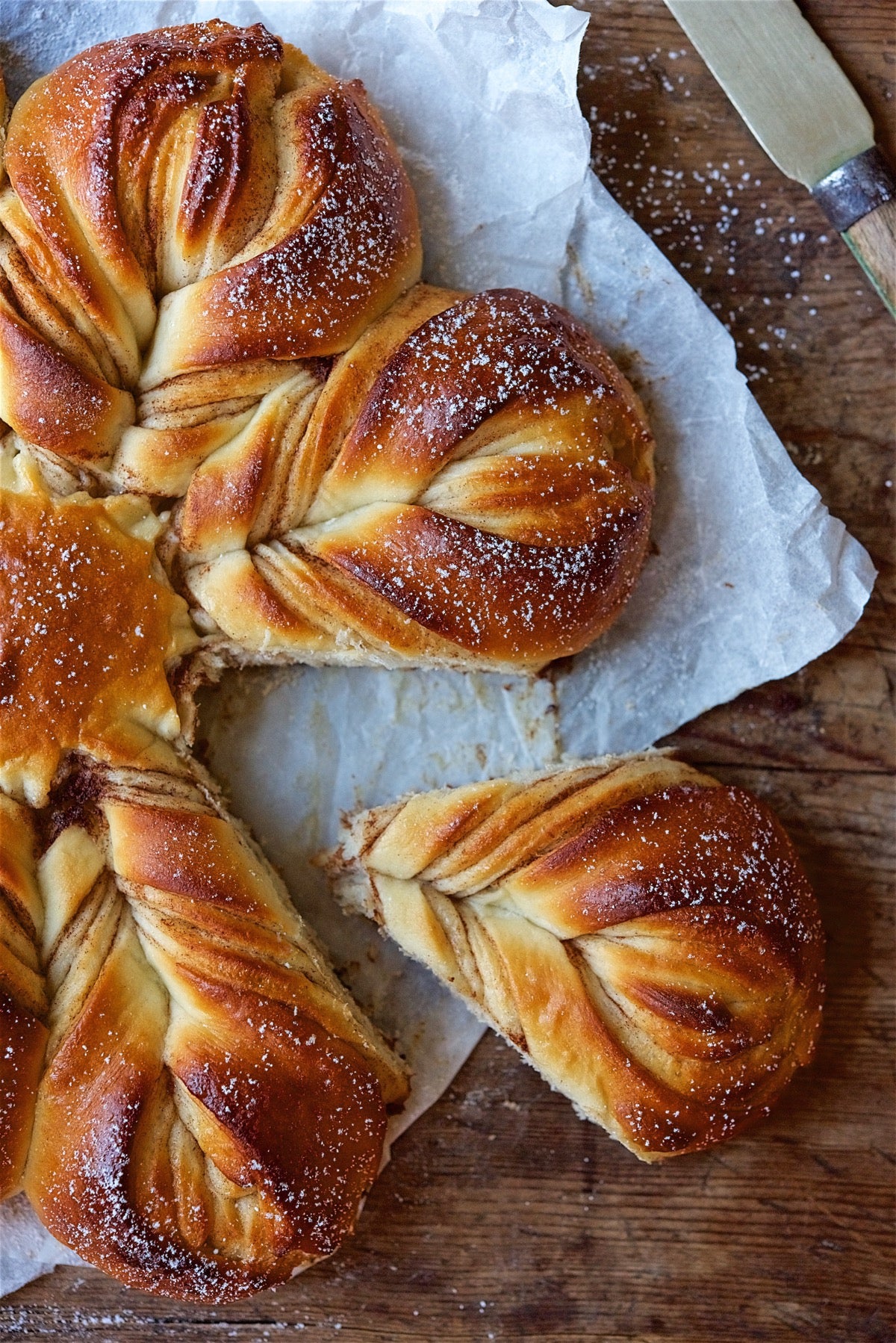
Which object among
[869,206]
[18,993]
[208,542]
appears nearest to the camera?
[18,993]

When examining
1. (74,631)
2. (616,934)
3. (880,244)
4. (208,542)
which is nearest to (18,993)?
(74,631)

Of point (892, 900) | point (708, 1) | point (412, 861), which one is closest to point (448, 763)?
point (412, 861)

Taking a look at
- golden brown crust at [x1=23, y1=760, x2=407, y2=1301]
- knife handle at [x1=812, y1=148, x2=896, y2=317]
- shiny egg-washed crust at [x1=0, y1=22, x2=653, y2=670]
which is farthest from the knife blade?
golden brown crust at [x1=23, y1=760, x2=407, y2=1301]

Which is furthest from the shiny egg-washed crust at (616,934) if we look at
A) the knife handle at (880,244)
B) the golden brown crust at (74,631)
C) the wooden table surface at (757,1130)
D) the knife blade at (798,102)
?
the knife blade at (798,102)

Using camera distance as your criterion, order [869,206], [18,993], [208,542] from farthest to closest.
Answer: [869,206], [208,542], [18,993]

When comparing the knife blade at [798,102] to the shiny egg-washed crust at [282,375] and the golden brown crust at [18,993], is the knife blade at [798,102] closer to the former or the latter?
the shiny egg-washed crust at [282,375]

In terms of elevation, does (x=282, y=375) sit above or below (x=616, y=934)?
above

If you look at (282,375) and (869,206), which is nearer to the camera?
(282,375)

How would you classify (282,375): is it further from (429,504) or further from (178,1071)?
(178,1071)
